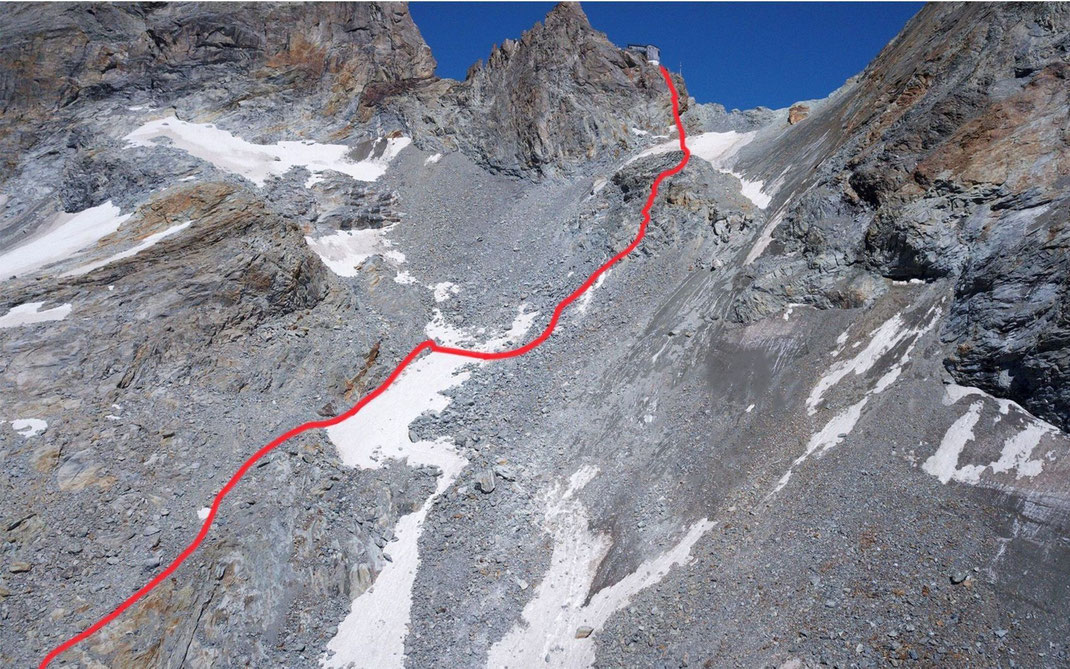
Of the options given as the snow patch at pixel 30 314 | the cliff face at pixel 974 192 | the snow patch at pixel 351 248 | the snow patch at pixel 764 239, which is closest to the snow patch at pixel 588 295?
the snow patch at pixel 764 239

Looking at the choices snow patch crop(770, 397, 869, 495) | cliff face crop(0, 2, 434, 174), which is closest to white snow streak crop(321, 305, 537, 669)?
snow patch crop(770, 397, 869, 495)

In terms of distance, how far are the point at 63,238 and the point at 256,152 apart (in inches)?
430

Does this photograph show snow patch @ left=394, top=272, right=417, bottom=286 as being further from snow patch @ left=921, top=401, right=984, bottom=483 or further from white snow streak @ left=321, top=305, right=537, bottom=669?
snow patch @ left=921, top=401, right=984, bottom=483

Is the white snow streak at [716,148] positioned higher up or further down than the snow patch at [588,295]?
higher up

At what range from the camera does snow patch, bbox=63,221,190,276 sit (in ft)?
79.8

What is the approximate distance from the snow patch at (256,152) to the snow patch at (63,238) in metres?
5.58

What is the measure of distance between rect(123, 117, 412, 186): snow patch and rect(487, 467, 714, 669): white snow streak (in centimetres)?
2567

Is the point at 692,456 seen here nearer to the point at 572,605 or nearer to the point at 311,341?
→ the point at 572,605

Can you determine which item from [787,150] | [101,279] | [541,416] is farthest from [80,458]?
[787,150]

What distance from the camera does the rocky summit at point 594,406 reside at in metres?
14.4

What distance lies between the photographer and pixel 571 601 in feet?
54.5

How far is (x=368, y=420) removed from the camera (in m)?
23.0

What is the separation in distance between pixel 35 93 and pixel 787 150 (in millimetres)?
43335

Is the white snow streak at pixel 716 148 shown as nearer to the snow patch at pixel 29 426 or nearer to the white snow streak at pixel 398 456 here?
the white snow streak at pixel 398 456
